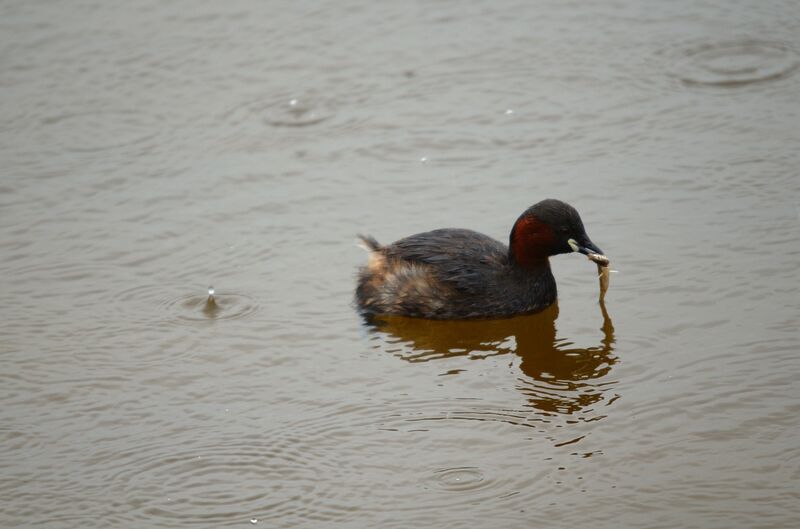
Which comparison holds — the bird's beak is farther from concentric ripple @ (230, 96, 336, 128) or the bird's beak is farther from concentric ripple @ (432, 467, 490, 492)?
concentric ripple @ (230, 96, 336, 128)

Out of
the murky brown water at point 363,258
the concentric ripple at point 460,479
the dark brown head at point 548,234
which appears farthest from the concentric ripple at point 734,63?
the concentric ripple at point 460,479

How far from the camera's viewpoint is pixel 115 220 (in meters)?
11.1

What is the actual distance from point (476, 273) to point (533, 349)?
0.89m

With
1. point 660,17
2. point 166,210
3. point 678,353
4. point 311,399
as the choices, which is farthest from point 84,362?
point 660,17

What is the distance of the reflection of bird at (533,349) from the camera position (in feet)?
26.6

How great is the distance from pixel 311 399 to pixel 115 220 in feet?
12.6

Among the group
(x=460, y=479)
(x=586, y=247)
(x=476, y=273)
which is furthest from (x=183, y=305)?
(x=460, y=479)

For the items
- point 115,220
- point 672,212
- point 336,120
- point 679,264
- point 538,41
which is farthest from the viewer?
point 538,41

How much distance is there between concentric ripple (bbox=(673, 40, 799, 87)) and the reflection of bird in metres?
4.52

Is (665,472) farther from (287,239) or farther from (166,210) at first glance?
(166,210)

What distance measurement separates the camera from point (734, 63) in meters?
13.0

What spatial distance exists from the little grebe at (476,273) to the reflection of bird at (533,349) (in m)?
0.09

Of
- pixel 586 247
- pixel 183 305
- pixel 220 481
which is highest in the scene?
pixel 586 247

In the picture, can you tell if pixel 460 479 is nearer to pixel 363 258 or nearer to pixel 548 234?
pixel 548 234
